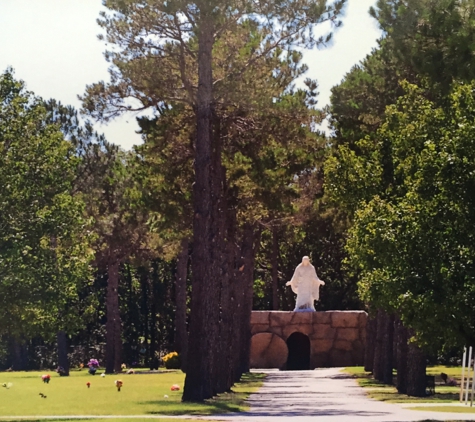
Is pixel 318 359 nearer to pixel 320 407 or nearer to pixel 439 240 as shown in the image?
pixel 320 407

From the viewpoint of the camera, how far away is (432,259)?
22.8 m

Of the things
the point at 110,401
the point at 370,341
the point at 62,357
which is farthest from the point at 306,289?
the point at 110,401

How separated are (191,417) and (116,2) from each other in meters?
12.3

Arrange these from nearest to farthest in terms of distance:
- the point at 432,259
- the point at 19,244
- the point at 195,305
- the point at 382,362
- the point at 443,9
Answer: the point at 432,259 → the point at 443,9 → the point at 195,305 → the point at 19,244 → the point at 382,362

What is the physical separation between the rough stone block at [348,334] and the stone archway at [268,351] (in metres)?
2.84

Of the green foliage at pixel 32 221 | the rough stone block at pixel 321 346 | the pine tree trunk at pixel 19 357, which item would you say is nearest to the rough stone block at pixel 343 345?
the rough stone block at pixel 321 346

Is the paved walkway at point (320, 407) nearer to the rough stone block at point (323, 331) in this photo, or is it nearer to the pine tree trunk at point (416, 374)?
the pine tree trunk at point (416, 374)

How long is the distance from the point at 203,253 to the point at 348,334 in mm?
28589

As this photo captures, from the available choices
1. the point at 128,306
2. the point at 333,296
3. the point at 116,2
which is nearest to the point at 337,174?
the point at 116,2

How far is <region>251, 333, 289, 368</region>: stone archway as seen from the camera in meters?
56.8

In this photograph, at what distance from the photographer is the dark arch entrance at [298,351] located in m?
59.5

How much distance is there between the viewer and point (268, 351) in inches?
A: 2265

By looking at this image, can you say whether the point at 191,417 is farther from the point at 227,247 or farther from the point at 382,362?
the point at 382,362

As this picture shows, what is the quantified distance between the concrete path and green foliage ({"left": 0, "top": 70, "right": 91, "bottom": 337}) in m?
7.31
